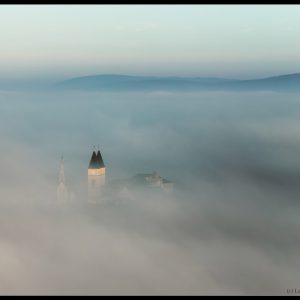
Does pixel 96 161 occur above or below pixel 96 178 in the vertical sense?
above

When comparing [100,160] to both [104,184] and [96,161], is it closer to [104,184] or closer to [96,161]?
[96,161]

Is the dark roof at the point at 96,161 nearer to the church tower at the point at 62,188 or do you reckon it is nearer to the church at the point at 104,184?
the church at the point at 104,184

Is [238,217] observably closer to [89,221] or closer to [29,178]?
[89,221]

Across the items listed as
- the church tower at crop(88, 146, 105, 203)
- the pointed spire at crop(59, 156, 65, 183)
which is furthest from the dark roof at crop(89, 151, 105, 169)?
the pointed spire at crop(59, 156, 65, 183)

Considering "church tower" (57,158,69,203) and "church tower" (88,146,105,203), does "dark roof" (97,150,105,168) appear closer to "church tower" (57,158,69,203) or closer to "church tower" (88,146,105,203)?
"church tower" (88,146,105,203)

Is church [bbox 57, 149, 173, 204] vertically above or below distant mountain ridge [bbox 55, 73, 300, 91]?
below

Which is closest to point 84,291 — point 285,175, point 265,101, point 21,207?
point 21,207

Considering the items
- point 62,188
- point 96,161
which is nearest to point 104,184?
point 96,161
